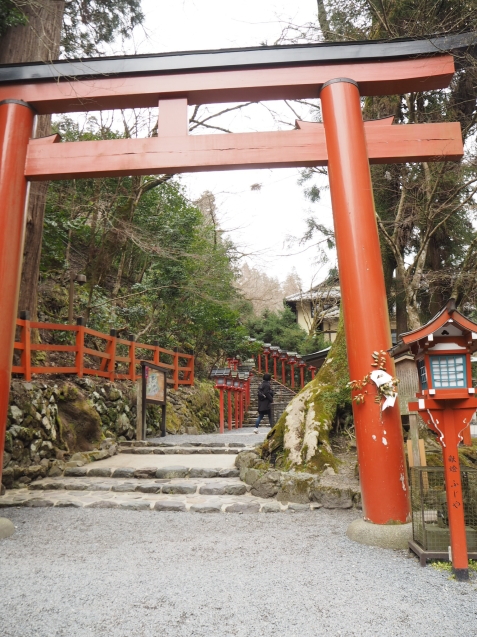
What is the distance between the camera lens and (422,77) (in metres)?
5.12

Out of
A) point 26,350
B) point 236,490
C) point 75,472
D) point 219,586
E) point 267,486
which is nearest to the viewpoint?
point 219,586

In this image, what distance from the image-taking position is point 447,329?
364 centimetres

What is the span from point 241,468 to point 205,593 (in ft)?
12.6

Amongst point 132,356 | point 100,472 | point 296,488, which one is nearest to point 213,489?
point 296,488

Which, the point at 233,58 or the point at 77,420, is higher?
the point at 233,58

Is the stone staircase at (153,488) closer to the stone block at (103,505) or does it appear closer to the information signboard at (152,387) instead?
the stone block at (103,505)

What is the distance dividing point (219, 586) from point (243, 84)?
4898 millimetres

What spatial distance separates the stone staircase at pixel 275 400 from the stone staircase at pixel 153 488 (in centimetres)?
904

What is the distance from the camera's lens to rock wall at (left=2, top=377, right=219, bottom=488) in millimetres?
7004

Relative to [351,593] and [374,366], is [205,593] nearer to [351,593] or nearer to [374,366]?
[351,593]

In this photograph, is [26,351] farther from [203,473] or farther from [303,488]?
[303,488]

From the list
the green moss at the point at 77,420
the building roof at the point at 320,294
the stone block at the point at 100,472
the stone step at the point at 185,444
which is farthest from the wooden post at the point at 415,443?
the building roof at the point at 320,294

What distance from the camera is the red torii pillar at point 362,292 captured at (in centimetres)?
429

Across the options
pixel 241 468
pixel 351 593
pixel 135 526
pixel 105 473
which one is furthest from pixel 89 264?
pixel 351 593
